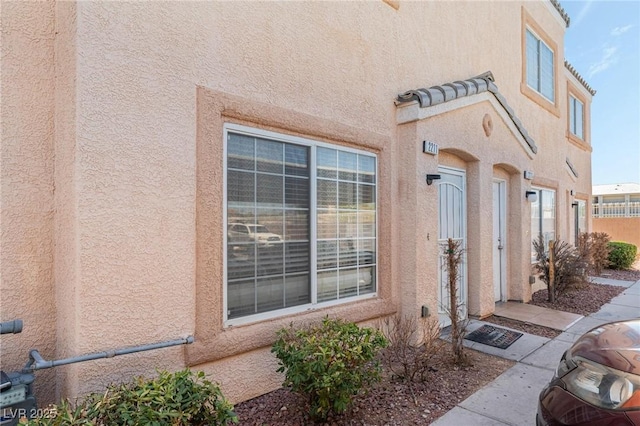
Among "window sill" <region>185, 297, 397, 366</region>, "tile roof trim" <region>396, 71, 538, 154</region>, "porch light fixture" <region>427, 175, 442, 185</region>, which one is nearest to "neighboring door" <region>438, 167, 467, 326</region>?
"porch light fixture" <region>427, 175, 442, 185</region>

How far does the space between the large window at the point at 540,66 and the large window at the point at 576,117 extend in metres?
3.56

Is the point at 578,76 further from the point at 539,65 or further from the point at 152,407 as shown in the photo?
→ the point at 152,407

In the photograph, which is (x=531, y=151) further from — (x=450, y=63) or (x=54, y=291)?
(x=54, y=291)

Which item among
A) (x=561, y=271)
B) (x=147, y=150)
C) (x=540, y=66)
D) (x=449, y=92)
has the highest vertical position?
(x=540, y=66)

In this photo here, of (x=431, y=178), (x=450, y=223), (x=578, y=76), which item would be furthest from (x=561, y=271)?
(x=578, y=76)

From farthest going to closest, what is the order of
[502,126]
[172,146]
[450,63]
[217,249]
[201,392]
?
[502,126], [450,63], [217,249], [172,146], [201,392]

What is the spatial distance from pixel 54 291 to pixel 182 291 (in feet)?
3.64

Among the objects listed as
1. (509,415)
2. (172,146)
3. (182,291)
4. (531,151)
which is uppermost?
(531,151)

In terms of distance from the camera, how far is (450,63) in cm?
757

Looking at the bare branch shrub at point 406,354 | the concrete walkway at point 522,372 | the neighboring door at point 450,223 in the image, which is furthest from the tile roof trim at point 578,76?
the bare branch shrub at point 406,354

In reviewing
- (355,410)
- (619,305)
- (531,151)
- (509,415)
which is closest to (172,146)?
(355,410)

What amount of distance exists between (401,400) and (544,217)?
29.4ft

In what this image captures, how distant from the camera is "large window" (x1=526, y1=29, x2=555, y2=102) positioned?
10914 millimetres

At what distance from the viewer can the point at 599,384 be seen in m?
2.60
